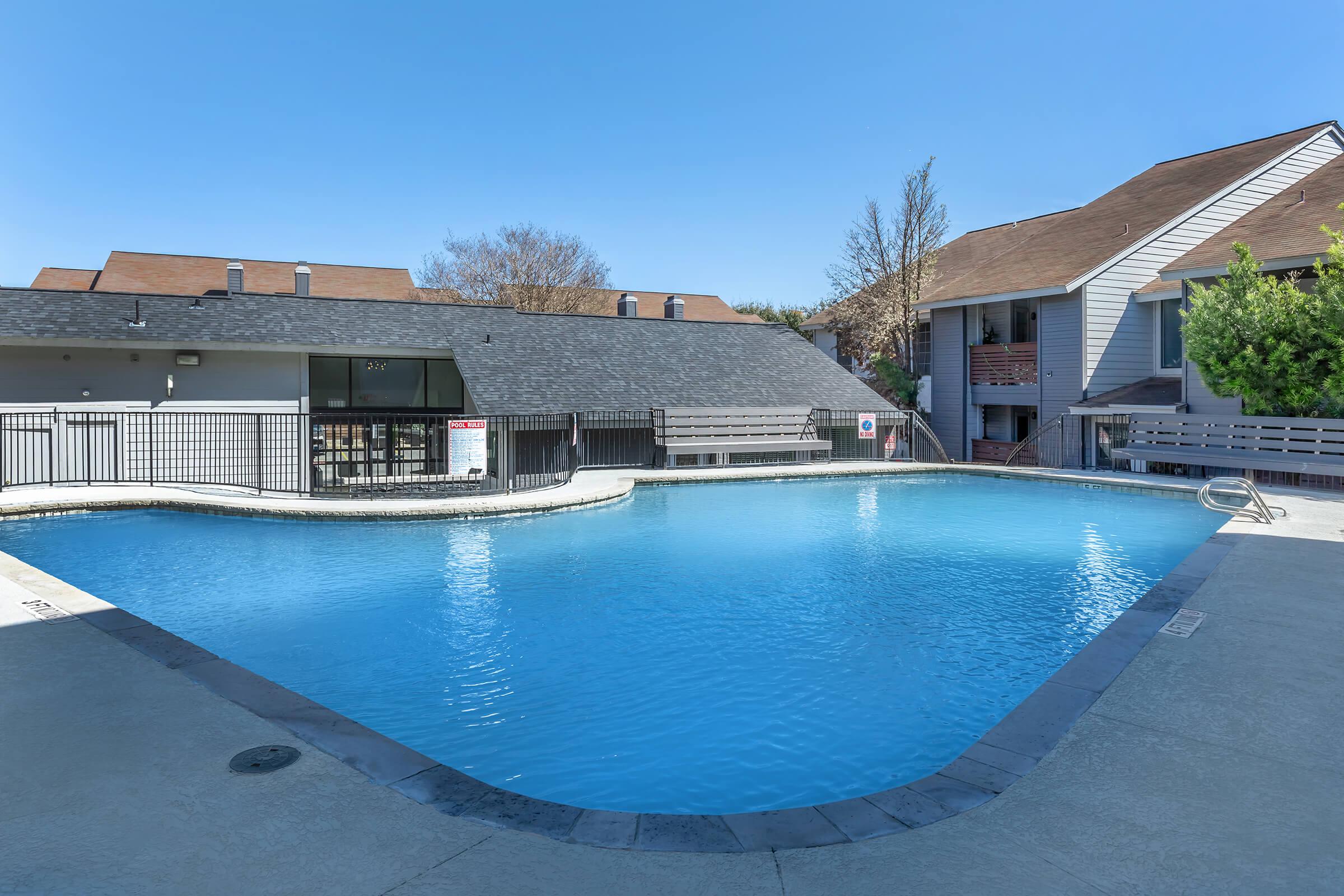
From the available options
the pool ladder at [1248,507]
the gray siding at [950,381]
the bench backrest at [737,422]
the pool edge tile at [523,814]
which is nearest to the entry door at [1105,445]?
the gray siding at [950,381]

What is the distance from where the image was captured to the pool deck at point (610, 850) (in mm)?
2617

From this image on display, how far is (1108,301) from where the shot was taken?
792 inches

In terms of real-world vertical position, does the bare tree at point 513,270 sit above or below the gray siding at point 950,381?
above

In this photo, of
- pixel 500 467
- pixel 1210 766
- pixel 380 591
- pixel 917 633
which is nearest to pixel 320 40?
pixel 500 467

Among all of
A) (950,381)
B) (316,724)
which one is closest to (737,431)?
(950,381)

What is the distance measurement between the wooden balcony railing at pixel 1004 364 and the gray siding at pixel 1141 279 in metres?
1.76

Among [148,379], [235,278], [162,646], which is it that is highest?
[235,278]

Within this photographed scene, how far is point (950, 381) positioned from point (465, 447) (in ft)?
51.9

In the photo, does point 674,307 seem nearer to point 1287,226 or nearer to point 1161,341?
point 1161,341

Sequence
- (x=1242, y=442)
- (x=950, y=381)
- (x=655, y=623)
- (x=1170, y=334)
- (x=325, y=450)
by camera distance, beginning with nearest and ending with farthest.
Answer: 1. (x=655, y=623)
2. (x=1242, y=442)
3. (x=325, y=450)
4. (x=1170, y=334)
5. (x=950, y=381)

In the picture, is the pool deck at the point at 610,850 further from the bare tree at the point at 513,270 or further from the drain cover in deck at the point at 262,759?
the bare tree at the point at 513,270

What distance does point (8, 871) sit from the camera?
2639mm

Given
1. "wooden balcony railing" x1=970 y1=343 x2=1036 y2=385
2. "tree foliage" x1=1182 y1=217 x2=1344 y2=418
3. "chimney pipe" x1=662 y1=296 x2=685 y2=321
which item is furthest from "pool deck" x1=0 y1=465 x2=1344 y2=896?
"chimney pipe" x1=662 y1=296 x2=685 y2=321

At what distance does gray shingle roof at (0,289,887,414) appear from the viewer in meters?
16.7
